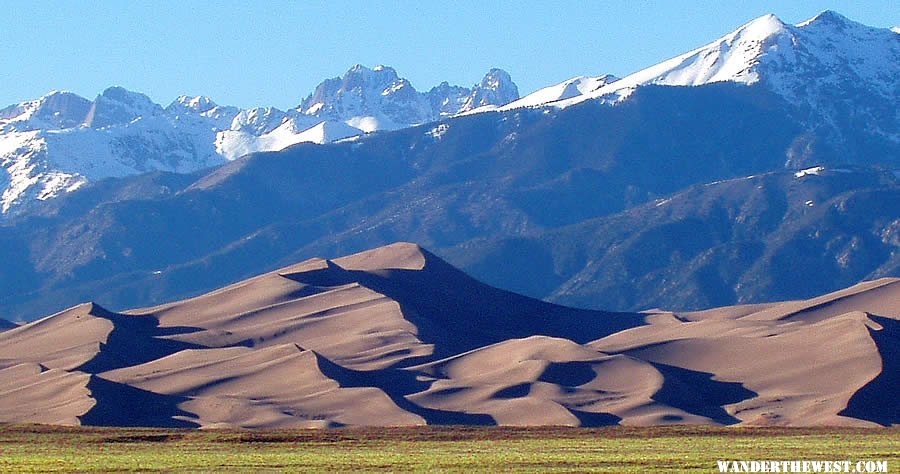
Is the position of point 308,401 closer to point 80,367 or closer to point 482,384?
point 482,384

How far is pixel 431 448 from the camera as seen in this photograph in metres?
79.2

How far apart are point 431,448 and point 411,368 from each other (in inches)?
3157

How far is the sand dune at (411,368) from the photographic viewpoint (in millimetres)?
132250

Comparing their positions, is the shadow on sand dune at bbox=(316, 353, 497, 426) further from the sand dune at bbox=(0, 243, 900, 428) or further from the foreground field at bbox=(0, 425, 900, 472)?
the foreground field at bbox=(0, 425, 900, 472)

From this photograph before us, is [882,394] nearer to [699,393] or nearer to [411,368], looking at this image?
[699,393]

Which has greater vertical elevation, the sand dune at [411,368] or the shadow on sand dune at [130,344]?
the shadow on sand dune at [130,344]

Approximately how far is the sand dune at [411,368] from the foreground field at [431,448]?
3441cm

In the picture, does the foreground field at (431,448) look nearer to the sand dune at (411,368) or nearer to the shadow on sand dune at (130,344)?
the sand dune at (411,368)

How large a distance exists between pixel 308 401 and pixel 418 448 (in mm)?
→ 58399

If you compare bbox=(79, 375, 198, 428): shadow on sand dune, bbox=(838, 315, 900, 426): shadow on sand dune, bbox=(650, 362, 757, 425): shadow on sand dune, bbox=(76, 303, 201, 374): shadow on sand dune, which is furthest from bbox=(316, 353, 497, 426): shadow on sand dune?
bbox=(838, 315, 900, 426): shadow on sand dune

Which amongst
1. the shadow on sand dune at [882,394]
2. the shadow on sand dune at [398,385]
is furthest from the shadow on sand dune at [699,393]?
the shadow on sand dune at [398,385]

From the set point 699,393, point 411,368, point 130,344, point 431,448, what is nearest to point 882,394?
point 699,393

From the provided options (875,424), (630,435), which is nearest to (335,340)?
(875,424)

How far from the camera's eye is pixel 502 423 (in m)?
130
